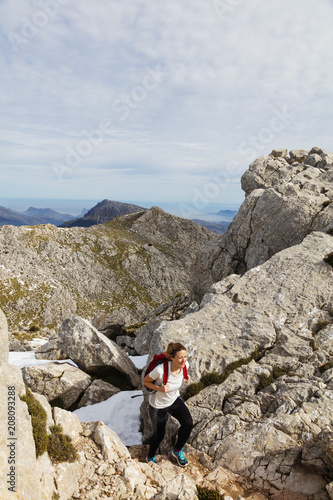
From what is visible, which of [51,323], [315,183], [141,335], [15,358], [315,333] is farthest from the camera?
[51,323]

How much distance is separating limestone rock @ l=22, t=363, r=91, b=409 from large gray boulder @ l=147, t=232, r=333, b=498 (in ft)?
21.9

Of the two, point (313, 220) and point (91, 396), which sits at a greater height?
point (313, 220)

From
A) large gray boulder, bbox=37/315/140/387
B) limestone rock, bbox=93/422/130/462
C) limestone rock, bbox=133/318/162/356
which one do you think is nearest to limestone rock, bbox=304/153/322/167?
limestone rock, bbox=133/318/162/356

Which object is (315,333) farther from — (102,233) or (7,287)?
(102,233)

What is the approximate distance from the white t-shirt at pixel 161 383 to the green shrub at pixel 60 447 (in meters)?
3.29

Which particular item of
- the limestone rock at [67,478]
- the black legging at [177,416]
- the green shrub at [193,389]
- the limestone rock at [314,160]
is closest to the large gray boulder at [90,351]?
the green shrub at [193,389]

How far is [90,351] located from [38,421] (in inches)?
458

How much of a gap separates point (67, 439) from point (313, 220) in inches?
1099

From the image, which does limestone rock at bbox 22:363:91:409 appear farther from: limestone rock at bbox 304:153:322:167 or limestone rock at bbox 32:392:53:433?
limestone rock at bbox 304:153:322:167

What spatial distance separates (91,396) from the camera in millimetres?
18156

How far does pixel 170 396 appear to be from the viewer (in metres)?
10.5

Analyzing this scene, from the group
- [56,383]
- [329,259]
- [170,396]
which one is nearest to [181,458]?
[170,396]

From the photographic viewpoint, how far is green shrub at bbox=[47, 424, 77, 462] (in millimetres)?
9234

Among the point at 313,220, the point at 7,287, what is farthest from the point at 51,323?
the point at 313,220
